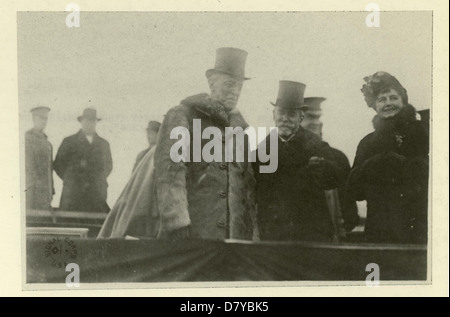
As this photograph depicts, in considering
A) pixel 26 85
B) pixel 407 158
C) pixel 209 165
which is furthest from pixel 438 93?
pixel 26 85

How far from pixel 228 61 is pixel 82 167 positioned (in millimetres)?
1181

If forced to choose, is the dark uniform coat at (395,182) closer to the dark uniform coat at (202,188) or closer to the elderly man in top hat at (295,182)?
the elderly man in top hat at (295,182)

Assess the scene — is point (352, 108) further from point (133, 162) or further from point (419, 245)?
point (133, 162)

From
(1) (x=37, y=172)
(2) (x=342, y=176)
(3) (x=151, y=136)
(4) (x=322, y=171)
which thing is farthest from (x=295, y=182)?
(1) (x=37, y=172)

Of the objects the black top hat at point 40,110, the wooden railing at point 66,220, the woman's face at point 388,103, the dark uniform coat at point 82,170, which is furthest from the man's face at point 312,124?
the black top hat at point 40,110

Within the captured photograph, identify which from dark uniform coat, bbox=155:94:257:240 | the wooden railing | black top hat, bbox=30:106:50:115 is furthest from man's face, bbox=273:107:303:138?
black top hat, bbox=30:106:50:115

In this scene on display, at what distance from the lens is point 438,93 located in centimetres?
502

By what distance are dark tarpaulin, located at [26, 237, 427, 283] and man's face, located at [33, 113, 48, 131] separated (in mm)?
719

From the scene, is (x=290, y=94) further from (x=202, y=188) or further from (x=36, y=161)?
(x=36, y=161)

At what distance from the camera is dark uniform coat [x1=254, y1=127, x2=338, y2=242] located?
4941mm

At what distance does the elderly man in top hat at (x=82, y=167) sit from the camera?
4.92 metres

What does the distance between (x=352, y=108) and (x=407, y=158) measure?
1.61 feet

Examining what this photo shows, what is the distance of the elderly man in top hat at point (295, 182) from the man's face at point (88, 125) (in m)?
1.09

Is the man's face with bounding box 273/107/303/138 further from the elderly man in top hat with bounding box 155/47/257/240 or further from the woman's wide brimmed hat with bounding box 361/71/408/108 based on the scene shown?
the woman's wide brimmed hat with bounding box 361/71/408/108
